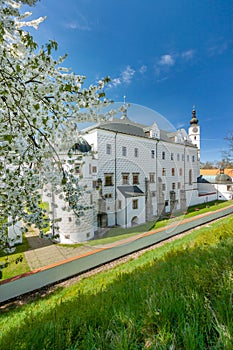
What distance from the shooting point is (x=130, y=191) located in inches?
283

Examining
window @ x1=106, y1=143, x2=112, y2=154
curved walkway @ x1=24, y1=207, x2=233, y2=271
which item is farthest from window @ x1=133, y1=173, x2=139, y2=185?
curved walkway @ x1=24, y1=207, x2=233, y2=271

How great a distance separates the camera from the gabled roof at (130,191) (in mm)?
7008

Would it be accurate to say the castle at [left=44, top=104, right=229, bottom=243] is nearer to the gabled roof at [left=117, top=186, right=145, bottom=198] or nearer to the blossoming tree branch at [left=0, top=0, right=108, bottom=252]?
the gabled roof at [left=117, top=186, right=145, bottom=198]

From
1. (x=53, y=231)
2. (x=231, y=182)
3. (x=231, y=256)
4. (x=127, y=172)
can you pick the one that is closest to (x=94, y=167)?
(x=127, y=172)

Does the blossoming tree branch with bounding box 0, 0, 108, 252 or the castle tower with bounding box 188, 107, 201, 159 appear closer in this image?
the blossoming tree branch with bounding box 0, 0, 108, 252

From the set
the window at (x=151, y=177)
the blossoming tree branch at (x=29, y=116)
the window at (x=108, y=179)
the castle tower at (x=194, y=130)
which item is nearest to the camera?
the blossoming tree branch at (x=29, y=116)

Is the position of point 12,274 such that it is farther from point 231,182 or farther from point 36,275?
point 231,182

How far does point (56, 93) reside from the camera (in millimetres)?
2133

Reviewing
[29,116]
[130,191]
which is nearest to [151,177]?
[130,191]

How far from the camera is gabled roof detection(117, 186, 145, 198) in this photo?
7.01 m

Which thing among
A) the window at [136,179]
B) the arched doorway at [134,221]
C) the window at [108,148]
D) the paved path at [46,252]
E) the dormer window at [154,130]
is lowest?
the paved path at [46,252]

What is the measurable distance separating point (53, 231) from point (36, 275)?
450cm

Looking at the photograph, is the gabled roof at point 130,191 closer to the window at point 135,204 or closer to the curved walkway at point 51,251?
the window at point 135,204

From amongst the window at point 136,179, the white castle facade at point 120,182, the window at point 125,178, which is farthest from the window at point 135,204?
the window at point 125,178
